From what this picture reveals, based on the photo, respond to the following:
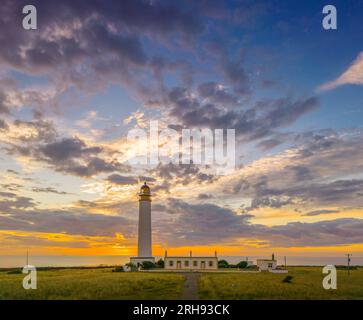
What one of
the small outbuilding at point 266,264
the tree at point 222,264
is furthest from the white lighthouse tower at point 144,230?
the small outbuilding at point 266,264

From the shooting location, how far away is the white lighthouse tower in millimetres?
74875

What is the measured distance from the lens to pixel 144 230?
75.4 m

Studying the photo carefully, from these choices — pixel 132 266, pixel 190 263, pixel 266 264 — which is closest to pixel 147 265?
pixel 132 266

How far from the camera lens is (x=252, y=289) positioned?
118ft

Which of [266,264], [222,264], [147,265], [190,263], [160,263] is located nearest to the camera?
[147,265]

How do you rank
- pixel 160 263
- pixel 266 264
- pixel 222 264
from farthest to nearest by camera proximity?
pixel 222 264 → pixel 160 263 → pixel 266 264

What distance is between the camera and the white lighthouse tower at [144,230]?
2948 inches

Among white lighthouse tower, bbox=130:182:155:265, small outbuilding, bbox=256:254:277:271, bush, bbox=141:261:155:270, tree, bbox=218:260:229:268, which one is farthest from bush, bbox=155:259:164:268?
small outbuilding, bbox=256:254:277:271

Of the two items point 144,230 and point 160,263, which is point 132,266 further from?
point 160,263

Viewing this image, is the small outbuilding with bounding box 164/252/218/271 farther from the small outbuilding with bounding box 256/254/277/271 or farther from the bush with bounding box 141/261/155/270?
the small outbuilding with bounding box 256/254/277/271
